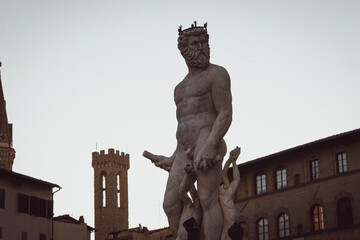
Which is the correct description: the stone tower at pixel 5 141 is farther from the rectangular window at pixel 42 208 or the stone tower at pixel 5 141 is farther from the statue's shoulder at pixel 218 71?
the statue's shoulder at pixel 218 71

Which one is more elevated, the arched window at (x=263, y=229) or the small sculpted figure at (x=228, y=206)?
the arched window at (x=263, y=229)

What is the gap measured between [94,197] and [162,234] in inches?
2353

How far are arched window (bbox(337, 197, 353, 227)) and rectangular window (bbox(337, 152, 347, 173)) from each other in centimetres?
214

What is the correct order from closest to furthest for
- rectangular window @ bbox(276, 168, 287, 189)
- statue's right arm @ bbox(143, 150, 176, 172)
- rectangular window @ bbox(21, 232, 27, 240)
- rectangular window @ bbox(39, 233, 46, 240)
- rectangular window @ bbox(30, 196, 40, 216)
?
1. statue's right arm @ bbox(143, 150, 176, 172)
2. rectangular window @ bbox(276, 168, 287, 189)
3. rectangular window @ bbox(21, 232, 27, 240)
4. rectangular window @ bbox(30, 196, 40, 216)
5. rectangular window @ bbox(39, 233, 46, 240)

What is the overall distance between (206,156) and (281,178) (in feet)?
154

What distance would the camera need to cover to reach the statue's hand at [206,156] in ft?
35.8

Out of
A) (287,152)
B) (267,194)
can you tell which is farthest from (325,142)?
(267,194)

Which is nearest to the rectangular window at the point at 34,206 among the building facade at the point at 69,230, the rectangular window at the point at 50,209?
the rectangular window at the point at 50,209

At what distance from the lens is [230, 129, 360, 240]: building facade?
50812 mm

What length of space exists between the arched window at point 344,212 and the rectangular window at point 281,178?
6.34m

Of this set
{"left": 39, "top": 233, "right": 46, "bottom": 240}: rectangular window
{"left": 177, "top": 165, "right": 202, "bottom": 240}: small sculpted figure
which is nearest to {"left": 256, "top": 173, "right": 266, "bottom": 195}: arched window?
{"left": 39, "top": 233, "right": 46, "bottom": 240}: rectangular window

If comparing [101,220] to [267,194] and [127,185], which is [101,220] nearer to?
[127,185]

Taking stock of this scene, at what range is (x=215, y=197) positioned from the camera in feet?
36.6

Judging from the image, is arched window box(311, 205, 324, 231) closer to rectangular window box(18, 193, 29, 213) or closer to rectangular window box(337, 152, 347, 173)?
rectangular window box(337, 152, 347, 173)
